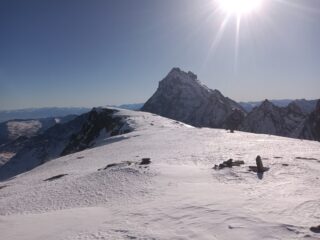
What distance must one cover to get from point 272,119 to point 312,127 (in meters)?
44.0

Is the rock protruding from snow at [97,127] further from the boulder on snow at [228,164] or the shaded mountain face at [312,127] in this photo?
the shaded mountain face at [312,127]

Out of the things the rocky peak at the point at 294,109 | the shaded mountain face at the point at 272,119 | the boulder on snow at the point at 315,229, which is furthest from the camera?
the rocky peak at the point at 294,109

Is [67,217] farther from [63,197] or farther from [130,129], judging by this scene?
[130,129]

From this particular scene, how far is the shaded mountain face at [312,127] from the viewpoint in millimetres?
125625

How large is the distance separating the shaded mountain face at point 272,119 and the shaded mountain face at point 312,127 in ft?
102

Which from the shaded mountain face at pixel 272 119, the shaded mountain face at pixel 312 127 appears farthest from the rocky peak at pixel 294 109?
the shaded mountain face at pixel 312 127

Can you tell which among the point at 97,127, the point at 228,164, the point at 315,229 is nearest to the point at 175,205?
the point at 315,229

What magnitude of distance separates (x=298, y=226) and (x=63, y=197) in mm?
13679

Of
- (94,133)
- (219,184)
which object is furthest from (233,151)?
(94,133)

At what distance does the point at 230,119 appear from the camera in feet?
566

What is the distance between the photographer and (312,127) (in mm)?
128625

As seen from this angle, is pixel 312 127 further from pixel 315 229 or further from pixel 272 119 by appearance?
pixel 315 229

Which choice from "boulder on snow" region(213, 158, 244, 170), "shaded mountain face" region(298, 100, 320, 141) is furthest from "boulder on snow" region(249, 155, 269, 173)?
"shaded mountain face" region(298, 100, 320, 141)

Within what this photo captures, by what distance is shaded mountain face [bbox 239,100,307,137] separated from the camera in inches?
6629
